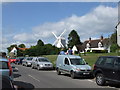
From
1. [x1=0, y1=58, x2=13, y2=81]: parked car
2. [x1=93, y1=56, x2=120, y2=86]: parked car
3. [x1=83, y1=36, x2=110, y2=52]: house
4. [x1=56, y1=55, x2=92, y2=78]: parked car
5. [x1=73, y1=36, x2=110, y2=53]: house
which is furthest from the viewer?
[x1=73, y1=36, x2=110, y2=53]: house

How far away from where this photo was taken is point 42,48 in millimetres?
75750

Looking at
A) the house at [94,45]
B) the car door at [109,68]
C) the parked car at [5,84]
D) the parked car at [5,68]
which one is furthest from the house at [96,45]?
the parked car at [5,84]

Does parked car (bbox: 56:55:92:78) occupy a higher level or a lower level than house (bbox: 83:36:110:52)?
lower

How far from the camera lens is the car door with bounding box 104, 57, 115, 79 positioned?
10903 mm

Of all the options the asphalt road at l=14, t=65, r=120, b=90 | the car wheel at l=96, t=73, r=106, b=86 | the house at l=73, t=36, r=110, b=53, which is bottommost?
the asphalt road at l=14, t=65, r=120, b=90

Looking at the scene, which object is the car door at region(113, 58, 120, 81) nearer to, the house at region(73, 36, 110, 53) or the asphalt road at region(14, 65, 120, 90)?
the asphalt road at region(14, 65, 120, 90)

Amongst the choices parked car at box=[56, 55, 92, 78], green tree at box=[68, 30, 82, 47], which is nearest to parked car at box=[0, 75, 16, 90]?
parked car at box=[56, 55, 92, 78]

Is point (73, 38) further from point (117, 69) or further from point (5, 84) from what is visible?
point (5, 84)

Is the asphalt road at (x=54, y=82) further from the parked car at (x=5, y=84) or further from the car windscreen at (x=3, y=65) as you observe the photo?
the parked car at (x=5, y=84)

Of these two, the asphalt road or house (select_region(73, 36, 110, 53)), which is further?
house (select_region(73, 36, 110, 53))

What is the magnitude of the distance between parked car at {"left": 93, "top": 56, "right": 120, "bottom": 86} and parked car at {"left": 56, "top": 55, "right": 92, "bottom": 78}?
9.27ft

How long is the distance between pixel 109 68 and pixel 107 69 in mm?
180

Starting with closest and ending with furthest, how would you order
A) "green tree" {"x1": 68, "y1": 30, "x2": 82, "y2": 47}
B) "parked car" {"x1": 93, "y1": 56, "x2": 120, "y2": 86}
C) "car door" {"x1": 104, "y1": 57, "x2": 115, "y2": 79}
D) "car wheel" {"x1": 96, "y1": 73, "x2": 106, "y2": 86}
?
"parked car" {"x1": 93, "y1": 56, "x2": 120, "y2": 86} < "car door" {"x1": 104, "y1": 57, "x2": 115, "y2": 79} < "car wheel" {"x1": 96, "y1": 73, "x2": 106, "y2": 86} < "green tree" {"x1": 68, "y1": 30, "x2": 82, "y2": 47}

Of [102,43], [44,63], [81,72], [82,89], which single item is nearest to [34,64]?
[44,63]
